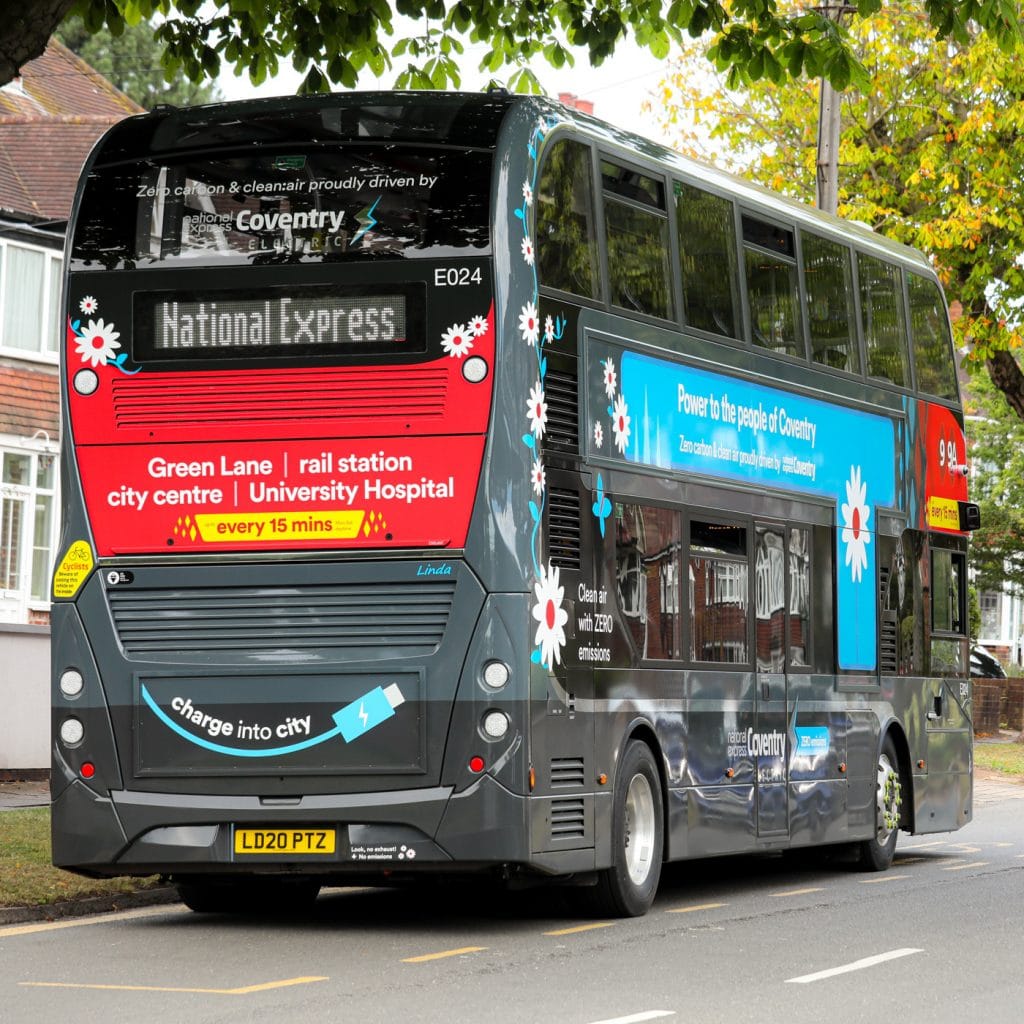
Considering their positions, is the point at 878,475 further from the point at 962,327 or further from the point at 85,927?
the point at 962,327

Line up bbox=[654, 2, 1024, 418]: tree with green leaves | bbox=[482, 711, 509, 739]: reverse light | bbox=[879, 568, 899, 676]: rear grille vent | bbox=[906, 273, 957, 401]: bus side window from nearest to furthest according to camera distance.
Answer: bbox=[482, 711, 509, 739]: reverse light → bbox=[879, 568, 899, 676]: rear grille vent → bbox=[906, 273, 957, 401]: bus side window → bbox=[654, 2, 1024, 418]: tree with green leaves

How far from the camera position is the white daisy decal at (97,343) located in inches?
479

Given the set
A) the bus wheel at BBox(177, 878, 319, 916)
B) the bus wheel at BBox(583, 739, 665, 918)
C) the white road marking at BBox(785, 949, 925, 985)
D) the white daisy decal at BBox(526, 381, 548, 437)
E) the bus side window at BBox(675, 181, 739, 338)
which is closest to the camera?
the white road marking at BBox(785, 949, 925, 985)

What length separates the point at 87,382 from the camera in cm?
1219

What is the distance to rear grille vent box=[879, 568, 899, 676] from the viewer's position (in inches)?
663

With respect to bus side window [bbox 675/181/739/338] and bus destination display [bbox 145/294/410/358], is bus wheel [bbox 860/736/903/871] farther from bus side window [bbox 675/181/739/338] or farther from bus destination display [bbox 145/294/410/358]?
bus destination display [bbox 145/294/410/358]

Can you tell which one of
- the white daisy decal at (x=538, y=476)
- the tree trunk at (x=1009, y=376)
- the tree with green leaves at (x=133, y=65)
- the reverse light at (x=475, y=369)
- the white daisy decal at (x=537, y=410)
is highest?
the tree with green leaves at (x=133, y=65)

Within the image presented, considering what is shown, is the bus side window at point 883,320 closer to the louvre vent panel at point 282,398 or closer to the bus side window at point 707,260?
the bus side window at point 707,260

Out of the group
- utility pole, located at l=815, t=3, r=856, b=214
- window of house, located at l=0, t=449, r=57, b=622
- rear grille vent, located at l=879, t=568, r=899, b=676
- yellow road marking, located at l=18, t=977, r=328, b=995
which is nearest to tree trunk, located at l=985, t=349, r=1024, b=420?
utility pole, located at l=815, t=3, r=856, b=214

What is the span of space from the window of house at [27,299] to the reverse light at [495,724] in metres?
20.6

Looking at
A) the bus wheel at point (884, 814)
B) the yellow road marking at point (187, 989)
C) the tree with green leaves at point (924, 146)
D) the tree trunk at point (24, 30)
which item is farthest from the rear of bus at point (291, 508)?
the tree with green leaves at point (924, 146)

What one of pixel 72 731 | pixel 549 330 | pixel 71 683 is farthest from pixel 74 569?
pixel 549 330

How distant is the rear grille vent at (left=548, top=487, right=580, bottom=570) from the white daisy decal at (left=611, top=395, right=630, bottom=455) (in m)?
0.67

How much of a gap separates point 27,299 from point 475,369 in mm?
20772
